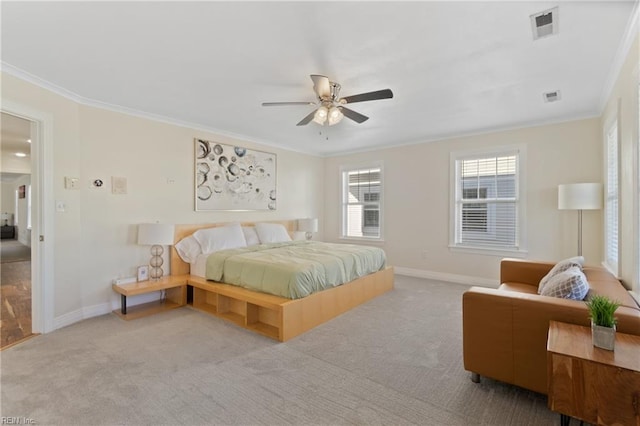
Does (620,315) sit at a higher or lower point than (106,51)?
lower

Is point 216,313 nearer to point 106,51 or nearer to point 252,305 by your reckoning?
point 252,305

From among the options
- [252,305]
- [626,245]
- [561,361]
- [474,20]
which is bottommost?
[252,305]

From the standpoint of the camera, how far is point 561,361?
1.36 metres

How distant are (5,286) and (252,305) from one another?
4.52 metres

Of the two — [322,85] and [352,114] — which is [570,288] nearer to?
[352,114]

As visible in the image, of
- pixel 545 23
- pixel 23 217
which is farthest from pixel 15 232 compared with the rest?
pixel 545 23

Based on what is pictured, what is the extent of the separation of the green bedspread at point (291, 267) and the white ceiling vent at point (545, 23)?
107 inches

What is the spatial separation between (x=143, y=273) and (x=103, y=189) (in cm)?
116

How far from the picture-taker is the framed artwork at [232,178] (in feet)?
14.7

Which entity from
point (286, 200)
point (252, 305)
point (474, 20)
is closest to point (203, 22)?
point (474, 20)

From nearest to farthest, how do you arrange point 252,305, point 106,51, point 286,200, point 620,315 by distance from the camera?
point 620,315, point 106,51, point 252,305, point 286,200

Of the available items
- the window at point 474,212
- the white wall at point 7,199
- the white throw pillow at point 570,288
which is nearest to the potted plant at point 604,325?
the white throw pillow at point 570,288

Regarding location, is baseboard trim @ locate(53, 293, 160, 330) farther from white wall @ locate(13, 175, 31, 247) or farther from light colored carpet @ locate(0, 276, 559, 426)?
white wall @ locate(13, 175, 31, 247)

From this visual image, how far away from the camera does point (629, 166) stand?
7.27 feet
